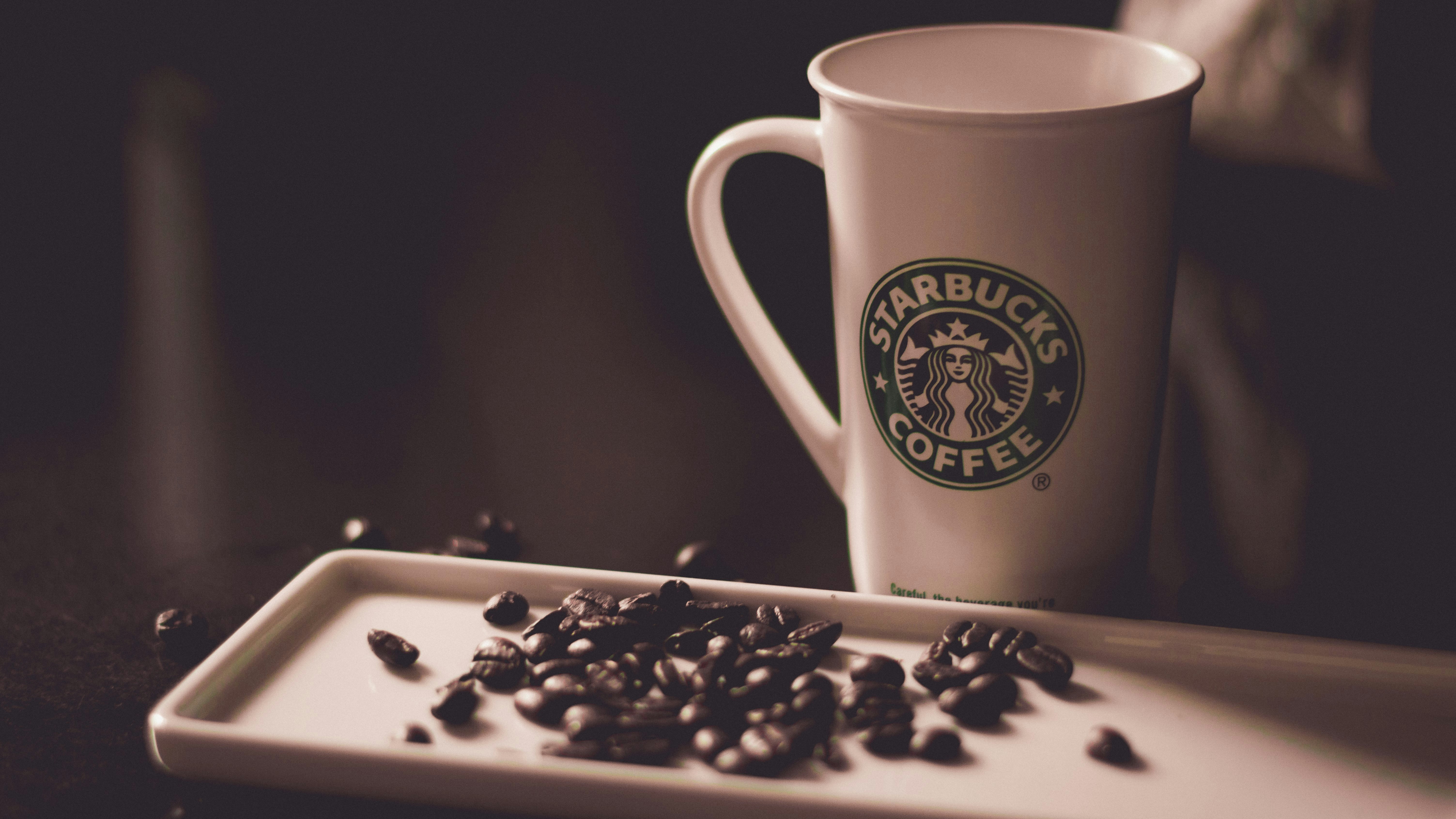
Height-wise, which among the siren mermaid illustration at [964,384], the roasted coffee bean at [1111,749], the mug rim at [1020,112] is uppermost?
the mug rim at [1020,112]

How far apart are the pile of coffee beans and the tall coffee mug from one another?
80mm

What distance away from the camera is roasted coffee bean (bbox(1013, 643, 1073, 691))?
2.52ft

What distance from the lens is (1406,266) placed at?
77 centimetres

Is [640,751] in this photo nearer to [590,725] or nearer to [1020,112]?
[590,725]

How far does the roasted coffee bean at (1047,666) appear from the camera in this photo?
0.77 meters

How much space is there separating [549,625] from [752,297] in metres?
0.28

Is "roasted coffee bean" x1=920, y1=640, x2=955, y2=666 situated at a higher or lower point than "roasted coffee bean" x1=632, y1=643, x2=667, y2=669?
lower

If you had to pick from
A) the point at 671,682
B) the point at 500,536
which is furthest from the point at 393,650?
the point at 500,536

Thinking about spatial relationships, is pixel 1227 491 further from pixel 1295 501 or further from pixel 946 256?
pixel 946 256

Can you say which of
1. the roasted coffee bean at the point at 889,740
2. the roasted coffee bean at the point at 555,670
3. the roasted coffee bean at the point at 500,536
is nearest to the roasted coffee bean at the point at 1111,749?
the roasted coffee bean at the point at 889,740

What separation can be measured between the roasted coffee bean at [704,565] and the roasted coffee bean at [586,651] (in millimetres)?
212

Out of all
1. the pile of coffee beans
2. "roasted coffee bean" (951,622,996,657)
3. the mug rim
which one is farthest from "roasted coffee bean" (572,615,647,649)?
the mug rim

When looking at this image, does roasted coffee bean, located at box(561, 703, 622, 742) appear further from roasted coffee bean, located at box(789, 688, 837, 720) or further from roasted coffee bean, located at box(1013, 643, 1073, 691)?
roasted coffee bean, located at box(1013, 643, 1073, 691)

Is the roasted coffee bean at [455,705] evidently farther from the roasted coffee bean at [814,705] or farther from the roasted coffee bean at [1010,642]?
the roasted coffee bean at [1010,642]
